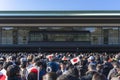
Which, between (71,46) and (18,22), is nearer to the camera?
(71,46)

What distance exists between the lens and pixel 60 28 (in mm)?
47469

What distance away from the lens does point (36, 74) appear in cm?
1046

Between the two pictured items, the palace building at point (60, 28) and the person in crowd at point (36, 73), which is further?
the palace building at point (60, 28)

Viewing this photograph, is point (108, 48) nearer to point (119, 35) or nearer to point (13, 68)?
point (119, 35)

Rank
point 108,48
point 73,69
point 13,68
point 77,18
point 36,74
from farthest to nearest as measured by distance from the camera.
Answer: point 77,18 → point 108,48 → point 36,74 → point 73,69 → point 13,68

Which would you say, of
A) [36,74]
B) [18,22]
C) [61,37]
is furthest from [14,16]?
[36,74]

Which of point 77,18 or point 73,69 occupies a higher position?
point 73,69

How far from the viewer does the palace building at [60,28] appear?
147 feet

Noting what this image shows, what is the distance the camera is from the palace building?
147 ft

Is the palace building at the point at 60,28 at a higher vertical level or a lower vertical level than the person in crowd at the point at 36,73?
lower

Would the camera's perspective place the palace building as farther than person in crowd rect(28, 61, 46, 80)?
Yes

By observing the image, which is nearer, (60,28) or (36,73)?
(36,73)

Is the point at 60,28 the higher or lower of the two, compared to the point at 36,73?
lower

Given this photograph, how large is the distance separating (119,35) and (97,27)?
8.99 feet
